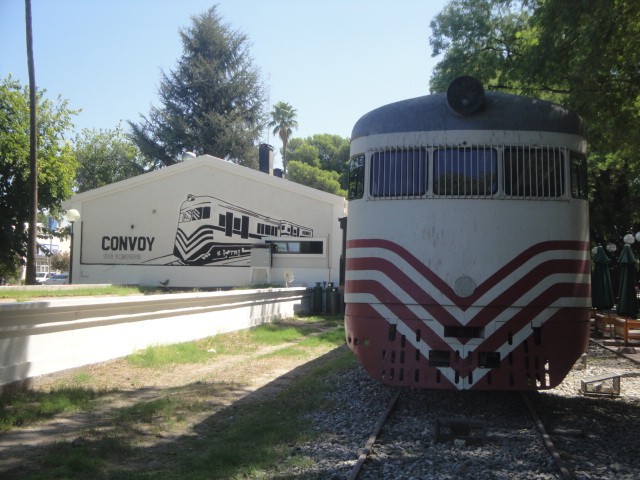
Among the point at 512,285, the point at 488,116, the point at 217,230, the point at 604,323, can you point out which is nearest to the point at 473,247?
the point at 512,285

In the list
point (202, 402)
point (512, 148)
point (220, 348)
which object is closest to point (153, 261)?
point (220, 348)

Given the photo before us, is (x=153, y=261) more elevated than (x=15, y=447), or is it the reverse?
(x=153, y=261)

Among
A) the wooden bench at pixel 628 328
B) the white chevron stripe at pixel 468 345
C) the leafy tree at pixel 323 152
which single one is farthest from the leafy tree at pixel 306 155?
the white chevron stripe at pixel 468 345

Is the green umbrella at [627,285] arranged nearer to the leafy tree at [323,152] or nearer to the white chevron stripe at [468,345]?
the white chevron stripe at [468,345]

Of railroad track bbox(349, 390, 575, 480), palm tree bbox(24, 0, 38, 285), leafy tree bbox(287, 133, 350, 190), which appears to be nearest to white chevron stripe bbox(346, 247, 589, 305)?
railroad track bbox(349, 390, 575, 480)

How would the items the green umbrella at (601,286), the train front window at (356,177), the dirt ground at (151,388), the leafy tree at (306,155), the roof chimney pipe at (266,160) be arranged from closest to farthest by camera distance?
the dirt ground at (151,388), the train front window at (356,177), the green umbrella at (601,286), the roof chimney pipe at (266,160), the leafy tree at (306,155)

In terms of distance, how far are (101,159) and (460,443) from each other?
5536 centimetres

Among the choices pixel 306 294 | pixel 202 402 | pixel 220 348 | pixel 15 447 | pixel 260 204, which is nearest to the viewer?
pixel 15 447

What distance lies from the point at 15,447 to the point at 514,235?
17.7 ft

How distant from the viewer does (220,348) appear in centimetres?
1284

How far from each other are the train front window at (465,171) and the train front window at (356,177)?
95 cm

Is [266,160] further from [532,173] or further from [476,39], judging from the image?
[532,173]

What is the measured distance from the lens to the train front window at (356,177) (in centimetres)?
805

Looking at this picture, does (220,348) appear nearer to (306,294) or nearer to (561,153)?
(561,153)
